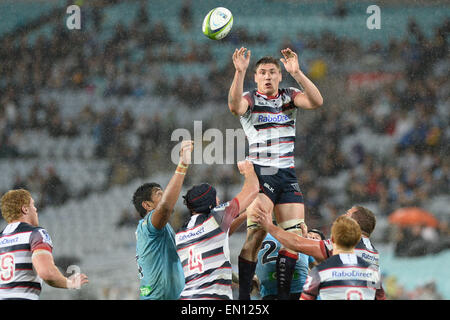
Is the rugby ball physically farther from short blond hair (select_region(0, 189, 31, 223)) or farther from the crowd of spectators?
the crowd of spectators

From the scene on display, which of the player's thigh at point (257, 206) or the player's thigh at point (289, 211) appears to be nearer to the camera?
the player's thigh at point (257, 206)

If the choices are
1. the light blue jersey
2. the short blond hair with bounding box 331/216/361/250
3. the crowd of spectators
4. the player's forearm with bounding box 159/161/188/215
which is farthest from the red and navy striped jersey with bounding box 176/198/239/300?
the crowd of spectators

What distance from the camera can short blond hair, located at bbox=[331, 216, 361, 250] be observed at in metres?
4.60

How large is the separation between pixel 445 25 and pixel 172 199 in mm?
10992

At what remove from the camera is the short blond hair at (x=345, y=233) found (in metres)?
4.60

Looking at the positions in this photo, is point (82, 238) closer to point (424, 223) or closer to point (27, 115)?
point (27, 115)

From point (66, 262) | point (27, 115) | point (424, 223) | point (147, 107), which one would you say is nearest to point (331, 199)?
point (424, 223)

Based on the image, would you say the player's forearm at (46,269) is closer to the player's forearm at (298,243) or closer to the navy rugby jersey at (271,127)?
the player's forearm at (298,243)

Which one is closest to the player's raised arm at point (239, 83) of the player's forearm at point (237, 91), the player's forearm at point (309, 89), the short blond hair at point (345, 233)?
the player's forearm at point (237, 91)

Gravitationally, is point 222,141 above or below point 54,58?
below

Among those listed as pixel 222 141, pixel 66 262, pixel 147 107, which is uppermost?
pixel 147 107

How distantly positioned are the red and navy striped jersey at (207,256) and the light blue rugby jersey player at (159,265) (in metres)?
0.80
